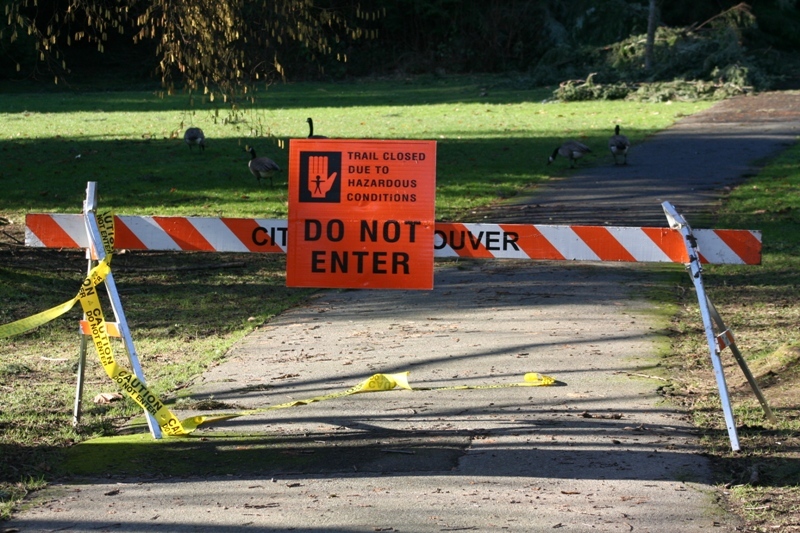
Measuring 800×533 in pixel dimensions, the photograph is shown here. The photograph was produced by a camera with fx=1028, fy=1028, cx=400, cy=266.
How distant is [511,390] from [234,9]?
3744mm

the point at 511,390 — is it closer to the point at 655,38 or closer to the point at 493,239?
the point at 493,239

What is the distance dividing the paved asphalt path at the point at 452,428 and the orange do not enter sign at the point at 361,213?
2.71 ft

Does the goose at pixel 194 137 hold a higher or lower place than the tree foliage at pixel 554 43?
lower

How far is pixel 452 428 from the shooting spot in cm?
550

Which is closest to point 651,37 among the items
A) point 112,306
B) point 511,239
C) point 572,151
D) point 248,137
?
point 248,137

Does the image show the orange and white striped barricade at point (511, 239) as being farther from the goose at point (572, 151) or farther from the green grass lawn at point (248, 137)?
the goose at point (572, 151)

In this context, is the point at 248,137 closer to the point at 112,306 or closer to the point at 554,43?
the point at 112,306

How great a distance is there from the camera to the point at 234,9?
7902 mm

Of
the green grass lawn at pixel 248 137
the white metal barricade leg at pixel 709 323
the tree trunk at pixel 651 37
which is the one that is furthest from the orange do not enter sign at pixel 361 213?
the tree trunk at pixel 651 37

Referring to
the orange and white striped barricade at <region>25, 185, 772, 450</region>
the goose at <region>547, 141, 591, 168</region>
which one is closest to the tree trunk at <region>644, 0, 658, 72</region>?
the goose at <region>547, 141, 591, 168</region>

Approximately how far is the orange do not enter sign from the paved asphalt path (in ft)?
2.71

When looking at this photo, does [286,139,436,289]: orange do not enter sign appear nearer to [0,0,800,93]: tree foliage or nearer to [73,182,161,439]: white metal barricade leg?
[73,182,161,439]: white metal barricade leg

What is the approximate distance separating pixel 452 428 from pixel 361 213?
125 cm

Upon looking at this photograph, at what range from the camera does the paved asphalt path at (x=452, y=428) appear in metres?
4.35
